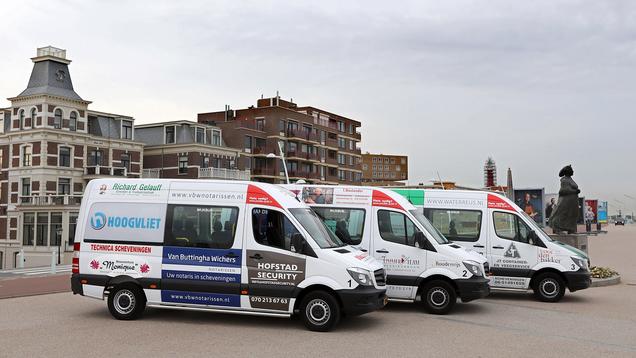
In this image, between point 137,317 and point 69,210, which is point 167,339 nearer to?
point 137,317

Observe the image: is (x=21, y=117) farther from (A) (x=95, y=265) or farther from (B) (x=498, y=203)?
(B) (x=498, y=203)

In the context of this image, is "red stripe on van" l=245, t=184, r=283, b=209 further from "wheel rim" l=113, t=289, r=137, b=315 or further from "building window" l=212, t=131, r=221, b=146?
"building window" l=212, t=131, r=221, b=146

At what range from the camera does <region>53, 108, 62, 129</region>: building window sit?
49.1m

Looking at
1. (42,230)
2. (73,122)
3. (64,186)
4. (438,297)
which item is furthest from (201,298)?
(73,122)

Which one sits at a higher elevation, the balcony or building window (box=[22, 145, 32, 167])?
building window (box=[22, 145, 32, 167])

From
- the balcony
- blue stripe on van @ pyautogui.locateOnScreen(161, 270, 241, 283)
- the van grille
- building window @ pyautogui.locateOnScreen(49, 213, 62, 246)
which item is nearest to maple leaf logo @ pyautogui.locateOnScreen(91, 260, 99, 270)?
blue stripe on van @ pyautogui.locateOnScreen(161, 270, 241, 283)

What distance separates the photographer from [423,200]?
1388 cm

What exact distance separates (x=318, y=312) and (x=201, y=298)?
79.3 inches

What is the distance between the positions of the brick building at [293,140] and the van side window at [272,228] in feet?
183

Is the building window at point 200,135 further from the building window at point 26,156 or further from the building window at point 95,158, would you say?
the building window at point 26,156

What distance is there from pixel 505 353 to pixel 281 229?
12.6 feet

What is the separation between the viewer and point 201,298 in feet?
33.1

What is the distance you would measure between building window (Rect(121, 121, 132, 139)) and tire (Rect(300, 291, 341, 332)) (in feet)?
159

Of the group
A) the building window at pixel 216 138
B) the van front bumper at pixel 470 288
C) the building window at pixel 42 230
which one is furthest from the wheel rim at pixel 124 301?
the building window at pixel 216 138
